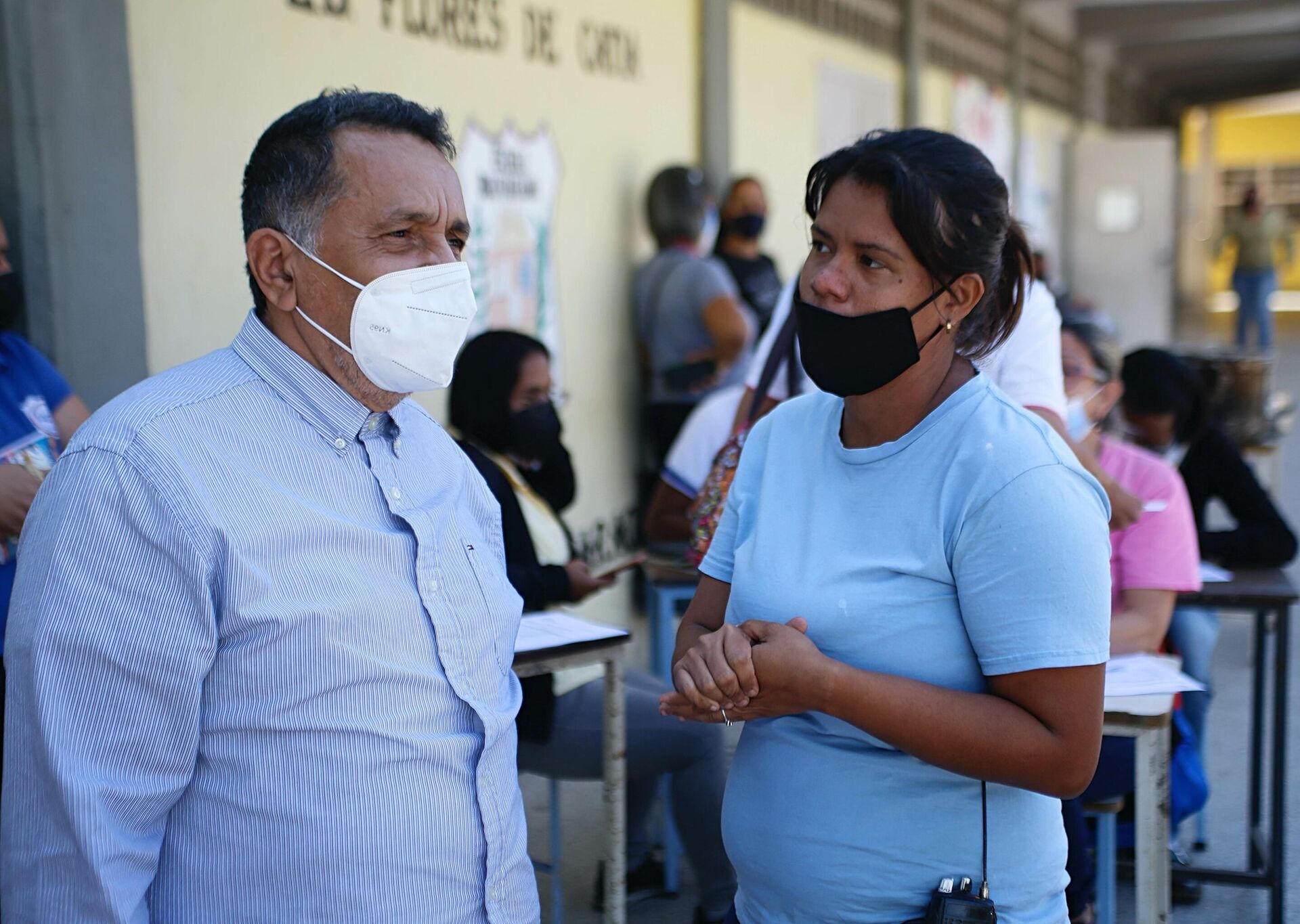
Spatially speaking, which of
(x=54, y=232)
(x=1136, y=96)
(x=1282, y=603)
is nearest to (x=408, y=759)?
(x=54, y=232)

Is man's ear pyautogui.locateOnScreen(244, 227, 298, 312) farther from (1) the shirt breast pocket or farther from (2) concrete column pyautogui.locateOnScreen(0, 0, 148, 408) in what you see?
(2) concrete column pyautogui.locateOnScreen(0, 0, 148, 408)

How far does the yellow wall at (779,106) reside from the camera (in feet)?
22.1

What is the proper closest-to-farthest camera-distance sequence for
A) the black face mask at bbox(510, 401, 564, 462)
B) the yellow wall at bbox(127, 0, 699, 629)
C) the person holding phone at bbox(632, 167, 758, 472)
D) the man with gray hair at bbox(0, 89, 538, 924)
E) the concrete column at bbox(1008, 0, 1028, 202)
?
the man with gray hair at bbox(0, 89, 538, 924) < the black face mask at bbox(510, 401, 564, 462) < the yellow wall at bbox(127, 0, 699, 629) < the person holding phone at bbox(632, 167, 758, 472) < the concrete column at bbox(1008, 0, 1028, 202)

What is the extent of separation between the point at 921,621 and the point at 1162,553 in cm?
167

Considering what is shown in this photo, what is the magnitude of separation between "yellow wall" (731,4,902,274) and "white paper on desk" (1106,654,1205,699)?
4467mm

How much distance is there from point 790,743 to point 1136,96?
2219 cm

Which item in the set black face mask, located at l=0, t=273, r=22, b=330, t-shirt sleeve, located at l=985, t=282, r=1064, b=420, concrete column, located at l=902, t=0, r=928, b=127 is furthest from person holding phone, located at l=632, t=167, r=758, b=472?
concrete column, located at l=902, t=0, r=928, b=127

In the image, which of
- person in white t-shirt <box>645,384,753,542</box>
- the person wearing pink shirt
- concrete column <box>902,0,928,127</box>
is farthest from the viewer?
concrete column <box>902,0,928,127</box>

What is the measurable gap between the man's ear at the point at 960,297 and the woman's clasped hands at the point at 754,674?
45cm

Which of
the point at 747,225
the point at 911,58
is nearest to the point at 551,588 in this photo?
the point at 747,225

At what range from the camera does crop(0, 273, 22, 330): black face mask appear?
271 cm

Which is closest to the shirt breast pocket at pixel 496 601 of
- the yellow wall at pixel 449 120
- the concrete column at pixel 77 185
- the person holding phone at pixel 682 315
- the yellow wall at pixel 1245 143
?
the concrete column at pixel 77 185

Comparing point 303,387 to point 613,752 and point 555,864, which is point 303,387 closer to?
point 613,752

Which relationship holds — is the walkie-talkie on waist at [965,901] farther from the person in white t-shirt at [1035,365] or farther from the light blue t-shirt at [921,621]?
the person in white t-shirt at [1035,365]
